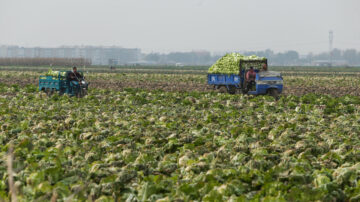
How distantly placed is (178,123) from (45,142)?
13.1 feet

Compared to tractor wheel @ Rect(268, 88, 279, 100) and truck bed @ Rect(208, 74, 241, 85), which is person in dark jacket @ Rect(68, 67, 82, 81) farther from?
tractor wheel @ Rect(268, 88, 279, 100)

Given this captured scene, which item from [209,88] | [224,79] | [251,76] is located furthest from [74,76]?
[209,88]

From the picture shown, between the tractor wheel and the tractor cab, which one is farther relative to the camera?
the tractor wheel

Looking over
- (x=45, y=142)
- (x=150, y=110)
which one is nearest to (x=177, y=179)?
(x=45, y=142)

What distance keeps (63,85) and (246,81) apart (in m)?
8.25

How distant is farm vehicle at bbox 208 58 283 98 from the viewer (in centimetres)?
2164

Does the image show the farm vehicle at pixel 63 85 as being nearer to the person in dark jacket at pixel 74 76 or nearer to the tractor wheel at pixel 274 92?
the person in dark jacket at pixel 74 76

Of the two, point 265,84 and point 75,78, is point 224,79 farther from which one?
point 75,78

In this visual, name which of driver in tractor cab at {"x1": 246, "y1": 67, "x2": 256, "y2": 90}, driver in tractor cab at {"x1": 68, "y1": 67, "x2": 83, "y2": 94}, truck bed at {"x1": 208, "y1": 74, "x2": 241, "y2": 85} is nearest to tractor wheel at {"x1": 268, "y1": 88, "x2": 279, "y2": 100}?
driver in tractor cab at {"x1": 246, "y1": 67, "x2": 256, "y2": 90}

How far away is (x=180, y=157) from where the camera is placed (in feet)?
28.0

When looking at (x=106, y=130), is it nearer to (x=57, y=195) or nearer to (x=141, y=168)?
(x=141, y=168)

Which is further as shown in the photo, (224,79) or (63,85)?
(224,79)

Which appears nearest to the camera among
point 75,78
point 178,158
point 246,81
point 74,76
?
point 178,158

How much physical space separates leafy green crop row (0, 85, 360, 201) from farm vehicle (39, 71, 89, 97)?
5761 millimetres
